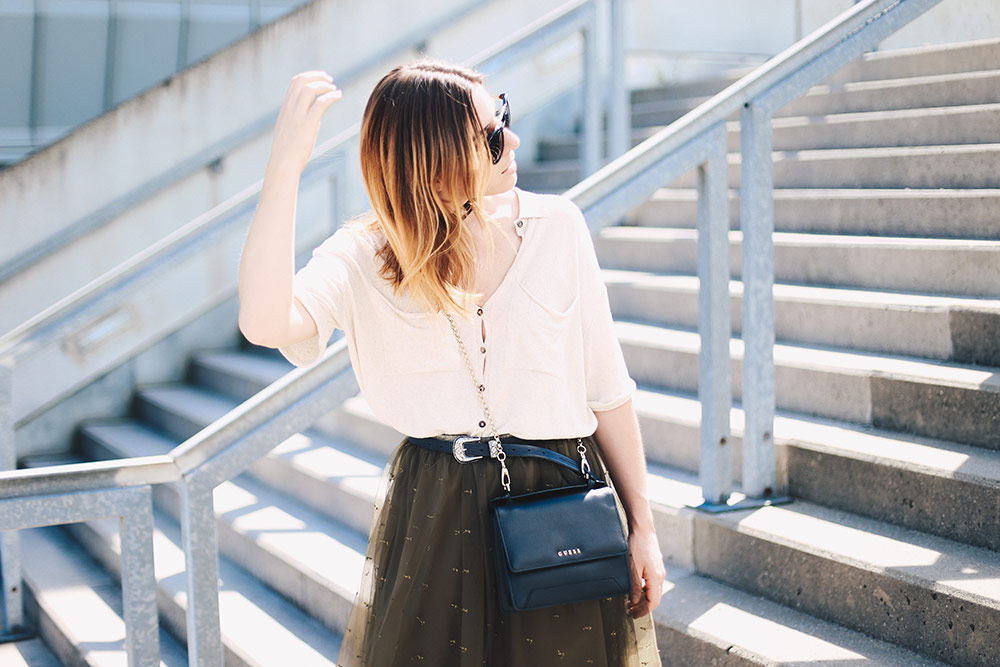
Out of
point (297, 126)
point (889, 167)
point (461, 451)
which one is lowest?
point (461, 451)

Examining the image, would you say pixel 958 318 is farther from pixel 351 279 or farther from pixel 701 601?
pixel 351 279

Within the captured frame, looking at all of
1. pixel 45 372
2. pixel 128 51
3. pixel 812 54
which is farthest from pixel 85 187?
pixel 812 54

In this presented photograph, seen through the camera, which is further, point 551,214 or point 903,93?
point 903,93

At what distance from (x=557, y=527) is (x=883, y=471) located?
52.2 inches

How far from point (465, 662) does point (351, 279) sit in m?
0.61

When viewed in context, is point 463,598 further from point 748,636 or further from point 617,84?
point 617,84

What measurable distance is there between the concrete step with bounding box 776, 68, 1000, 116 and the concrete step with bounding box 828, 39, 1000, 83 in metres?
0.04

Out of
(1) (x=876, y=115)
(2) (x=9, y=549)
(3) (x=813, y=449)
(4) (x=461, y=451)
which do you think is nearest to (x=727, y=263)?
(3) (x=813, y=449)

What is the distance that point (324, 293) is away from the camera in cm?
141

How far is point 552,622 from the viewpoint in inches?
58.1

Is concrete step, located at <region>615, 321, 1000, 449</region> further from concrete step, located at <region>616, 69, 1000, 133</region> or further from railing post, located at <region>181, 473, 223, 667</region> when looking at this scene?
railing post, located at <region>181, 473, 223, 667</region>

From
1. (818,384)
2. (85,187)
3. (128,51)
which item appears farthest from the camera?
(128,51)

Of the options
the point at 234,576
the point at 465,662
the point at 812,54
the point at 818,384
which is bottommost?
the point at 234,576

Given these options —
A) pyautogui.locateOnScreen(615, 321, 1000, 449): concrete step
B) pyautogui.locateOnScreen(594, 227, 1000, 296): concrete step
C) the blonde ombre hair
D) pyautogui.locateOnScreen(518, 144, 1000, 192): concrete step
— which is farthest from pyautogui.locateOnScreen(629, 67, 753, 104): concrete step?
the blonde ombre hair
